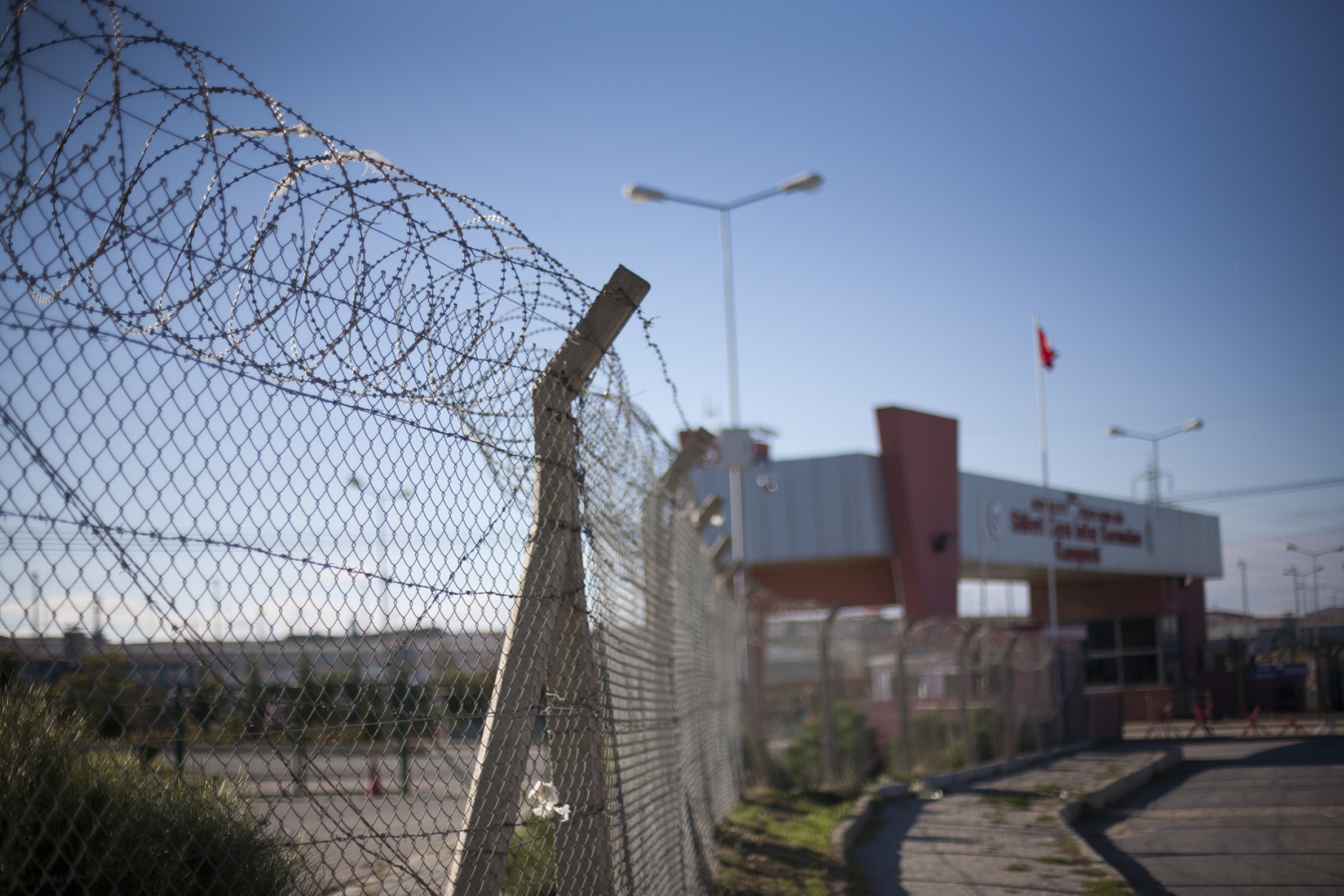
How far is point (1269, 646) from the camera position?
32375 mm

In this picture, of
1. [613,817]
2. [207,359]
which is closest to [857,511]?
[613,817]

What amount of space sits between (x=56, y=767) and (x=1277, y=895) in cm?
646

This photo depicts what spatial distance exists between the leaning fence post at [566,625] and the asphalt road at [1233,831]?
472 centimetres

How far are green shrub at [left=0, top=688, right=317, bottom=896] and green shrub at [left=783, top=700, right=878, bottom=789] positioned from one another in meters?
9.95

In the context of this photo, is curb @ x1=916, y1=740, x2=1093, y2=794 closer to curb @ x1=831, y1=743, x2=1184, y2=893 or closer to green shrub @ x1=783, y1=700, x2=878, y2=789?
curb @ x1=831, y1=743, x2=1184, y2=893

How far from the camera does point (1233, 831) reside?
9.24m

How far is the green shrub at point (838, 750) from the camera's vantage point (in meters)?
12.9

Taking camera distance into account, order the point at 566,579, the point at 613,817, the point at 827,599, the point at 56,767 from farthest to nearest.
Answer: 1. the point at 827,599
2. the point at 613,817
3. the point at 566,579
4. the point at 56,767

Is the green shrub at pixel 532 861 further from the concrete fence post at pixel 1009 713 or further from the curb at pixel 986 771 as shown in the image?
the concrete fence post at pixel 1009 713

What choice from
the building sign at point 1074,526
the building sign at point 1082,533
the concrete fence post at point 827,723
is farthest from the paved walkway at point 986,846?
the building sign at point 1074,526

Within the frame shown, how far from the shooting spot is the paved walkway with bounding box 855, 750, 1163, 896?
693 cm

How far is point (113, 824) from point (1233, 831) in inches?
358

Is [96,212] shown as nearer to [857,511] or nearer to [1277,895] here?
[1277,895]

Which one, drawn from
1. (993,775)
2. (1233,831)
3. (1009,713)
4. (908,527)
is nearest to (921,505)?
(908,527)
